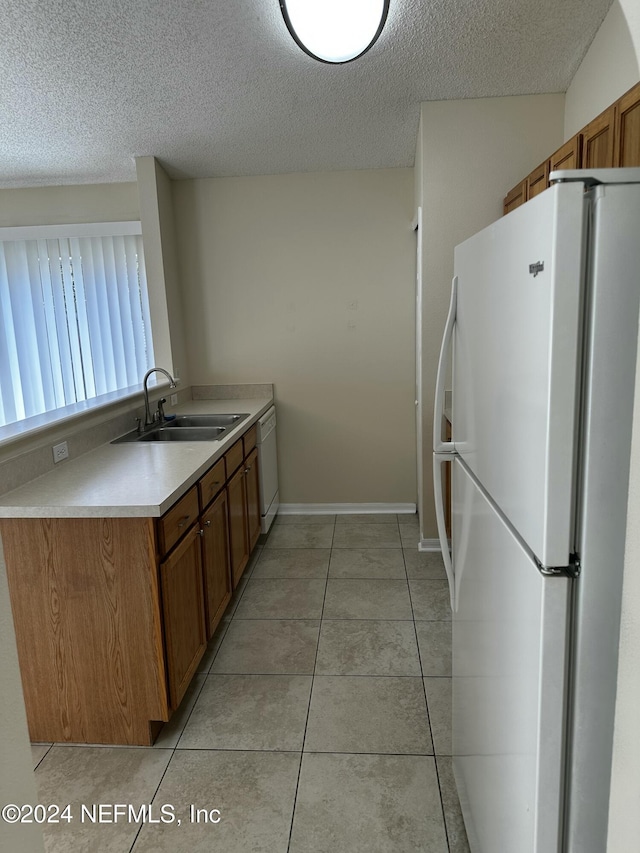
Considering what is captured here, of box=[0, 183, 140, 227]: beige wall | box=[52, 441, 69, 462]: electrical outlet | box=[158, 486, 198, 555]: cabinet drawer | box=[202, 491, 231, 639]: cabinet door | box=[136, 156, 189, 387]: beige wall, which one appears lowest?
box=[202, 491, 231, 639]: cabinet door

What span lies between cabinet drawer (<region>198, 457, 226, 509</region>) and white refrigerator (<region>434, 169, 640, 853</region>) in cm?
156

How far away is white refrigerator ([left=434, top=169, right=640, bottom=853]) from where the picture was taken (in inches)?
33.6

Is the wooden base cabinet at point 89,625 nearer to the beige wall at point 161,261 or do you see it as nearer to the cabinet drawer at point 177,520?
the cabinet drawer at point 177,520

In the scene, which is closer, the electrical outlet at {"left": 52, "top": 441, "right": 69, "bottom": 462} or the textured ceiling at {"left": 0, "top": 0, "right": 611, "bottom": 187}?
the textured ceiling at {"left": 0, "top": 0, "right": 611, "bottom": 187}

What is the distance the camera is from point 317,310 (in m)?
4.43

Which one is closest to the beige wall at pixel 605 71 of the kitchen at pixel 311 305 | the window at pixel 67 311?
the kitchen at pixel 311 305

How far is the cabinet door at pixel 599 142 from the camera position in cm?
186

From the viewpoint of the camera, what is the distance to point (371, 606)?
3115mm

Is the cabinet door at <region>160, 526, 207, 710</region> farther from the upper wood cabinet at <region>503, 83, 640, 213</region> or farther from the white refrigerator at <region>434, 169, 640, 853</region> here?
the upper wood cabinet at <region>503, 83, 640, 213</region>

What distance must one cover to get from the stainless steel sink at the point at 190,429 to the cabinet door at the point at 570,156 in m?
1.96

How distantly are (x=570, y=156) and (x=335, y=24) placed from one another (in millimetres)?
995

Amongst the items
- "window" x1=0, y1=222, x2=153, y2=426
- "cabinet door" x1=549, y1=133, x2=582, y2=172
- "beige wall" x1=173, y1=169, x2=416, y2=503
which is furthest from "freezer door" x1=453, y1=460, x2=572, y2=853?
"window" x1=0, y1=222, x2=153, y2=426

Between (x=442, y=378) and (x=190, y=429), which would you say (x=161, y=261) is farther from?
(x=442, y=378)

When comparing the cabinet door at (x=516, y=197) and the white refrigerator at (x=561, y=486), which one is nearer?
the white refrigerator at (x=561, y=486)
